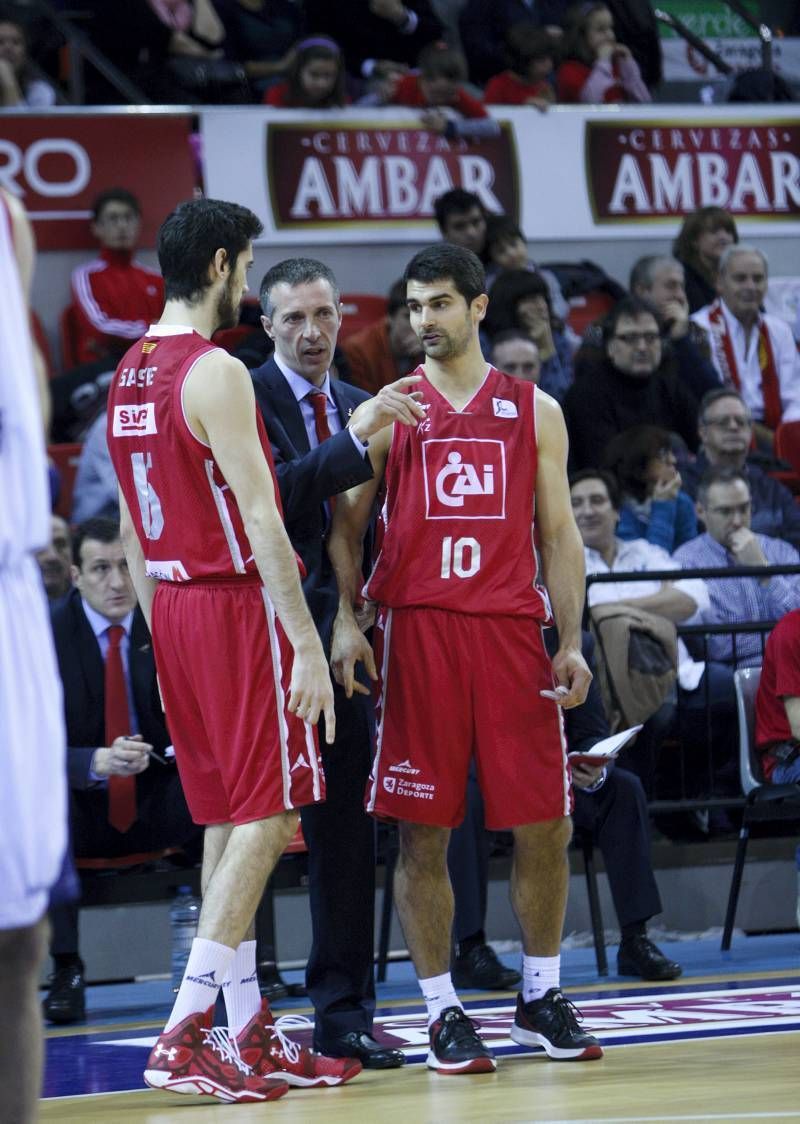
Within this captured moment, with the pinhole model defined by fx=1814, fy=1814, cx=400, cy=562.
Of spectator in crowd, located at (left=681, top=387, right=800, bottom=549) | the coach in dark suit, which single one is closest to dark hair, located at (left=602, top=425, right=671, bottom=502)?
spectator in crowd, located at (left=681, top=387, right=800, bottom=549)

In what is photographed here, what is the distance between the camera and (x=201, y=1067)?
3979 mm

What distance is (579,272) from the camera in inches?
415

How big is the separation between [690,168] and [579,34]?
149 cm

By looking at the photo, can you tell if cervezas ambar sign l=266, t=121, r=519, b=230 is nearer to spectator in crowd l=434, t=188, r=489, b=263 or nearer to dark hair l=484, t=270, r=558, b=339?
spectator in crowd l=434, t=188, r=489, b=263

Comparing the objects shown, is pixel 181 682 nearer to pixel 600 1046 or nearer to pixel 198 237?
pixel 198 237

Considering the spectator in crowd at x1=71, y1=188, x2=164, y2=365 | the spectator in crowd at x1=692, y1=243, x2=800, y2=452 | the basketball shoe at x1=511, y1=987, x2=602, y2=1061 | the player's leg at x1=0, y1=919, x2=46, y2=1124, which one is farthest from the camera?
the spectator in crowd at x1=692, y1=243, x2=800, y2=452

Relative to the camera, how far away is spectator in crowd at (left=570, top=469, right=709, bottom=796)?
7039 mm

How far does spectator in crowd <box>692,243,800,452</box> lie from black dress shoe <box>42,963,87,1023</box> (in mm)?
5364

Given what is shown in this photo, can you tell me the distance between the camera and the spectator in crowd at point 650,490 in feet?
27.0

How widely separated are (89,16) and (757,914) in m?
6.69

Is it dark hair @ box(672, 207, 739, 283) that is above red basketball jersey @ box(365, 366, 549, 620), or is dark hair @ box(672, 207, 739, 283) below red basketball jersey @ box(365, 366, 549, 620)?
above

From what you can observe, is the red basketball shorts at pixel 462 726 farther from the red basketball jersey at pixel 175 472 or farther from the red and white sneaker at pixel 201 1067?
the red and white sneaker at pixel 201 1067

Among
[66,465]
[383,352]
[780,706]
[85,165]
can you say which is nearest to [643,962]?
[780,706]

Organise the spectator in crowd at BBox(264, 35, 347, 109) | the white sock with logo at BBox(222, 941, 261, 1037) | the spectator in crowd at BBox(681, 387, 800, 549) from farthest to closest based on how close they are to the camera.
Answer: the spectator in crowd at BBox(264, 35, 347, 109) → the spectator in crowd at BBox(681, 387, 800, 549) → the white sock with logo at BBox(222, 941, 261, 1037)
